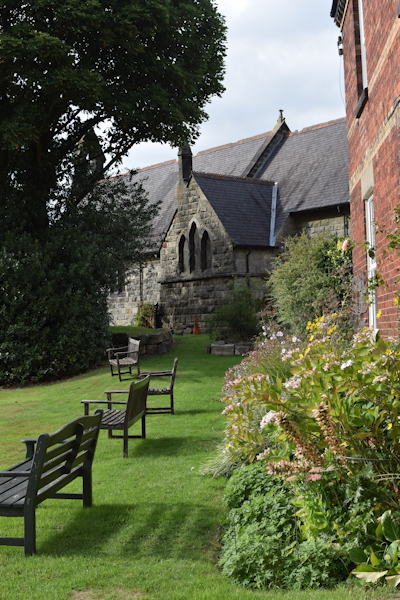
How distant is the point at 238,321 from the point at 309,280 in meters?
5.10

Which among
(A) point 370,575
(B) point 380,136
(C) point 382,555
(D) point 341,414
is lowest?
(C) point 382,555

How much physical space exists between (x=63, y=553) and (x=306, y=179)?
24862mm

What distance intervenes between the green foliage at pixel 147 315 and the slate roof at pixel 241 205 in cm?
632

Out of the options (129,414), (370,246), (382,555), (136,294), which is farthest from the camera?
(136,294)

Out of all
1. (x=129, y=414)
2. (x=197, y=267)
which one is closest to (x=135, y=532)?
(x=129, y=414)

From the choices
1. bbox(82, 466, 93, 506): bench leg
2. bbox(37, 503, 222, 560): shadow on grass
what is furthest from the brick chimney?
bbox(37, 503, 222, 560): shadow on grass

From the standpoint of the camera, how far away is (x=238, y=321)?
20.1 meters

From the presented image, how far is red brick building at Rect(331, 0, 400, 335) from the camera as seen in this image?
684 cm

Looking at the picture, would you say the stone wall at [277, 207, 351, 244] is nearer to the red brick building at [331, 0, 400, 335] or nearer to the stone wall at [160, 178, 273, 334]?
the stone wall at [160, 178, 273, 334]

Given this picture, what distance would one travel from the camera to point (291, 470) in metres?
4.37

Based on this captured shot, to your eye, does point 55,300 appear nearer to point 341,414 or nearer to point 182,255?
point 182,255

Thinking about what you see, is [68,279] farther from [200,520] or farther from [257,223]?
[200,520]

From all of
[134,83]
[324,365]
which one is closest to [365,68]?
[324,365]

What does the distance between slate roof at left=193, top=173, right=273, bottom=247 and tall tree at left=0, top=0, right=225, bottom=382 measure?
5890 millimetres
